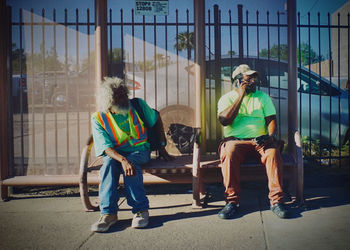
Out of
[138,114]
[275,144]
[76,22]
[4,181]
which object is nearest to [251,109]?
[275,144]

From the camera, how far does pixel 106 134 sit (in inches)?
135

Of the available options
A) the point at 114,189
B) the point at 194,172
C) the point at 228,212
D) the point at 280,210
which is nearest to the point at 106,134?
the point at 114,189

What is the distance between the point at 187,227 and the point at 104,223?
0.81 m

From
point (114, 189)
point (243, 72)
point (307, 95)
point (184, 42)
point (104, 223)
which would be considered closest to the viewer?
point (104, 223)

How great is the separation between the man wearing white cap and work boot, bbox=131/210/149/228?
30.5 inches

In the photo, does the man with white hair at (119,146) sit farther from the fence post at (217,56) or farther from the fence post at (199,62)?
the fence post at (217,56)

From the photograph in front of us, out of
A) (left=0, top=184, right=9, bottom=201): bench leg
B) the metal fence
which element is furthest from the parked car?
(left=0, top=184, right=9, bottom=201): bench leg

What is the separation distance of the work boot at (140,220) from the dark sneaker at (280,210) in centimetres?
134

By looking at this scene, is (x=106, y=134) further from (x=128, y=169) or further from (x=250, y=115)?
(x=250, y=115)

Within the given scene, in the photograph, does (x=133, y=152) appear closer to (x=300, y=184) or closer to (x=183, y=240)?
(x=183, y=240)

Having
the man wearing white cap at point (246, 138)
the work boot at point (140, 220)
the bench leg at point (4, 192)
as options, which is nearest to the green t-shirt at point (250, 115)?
the man wearing white cap at point (246, 138)

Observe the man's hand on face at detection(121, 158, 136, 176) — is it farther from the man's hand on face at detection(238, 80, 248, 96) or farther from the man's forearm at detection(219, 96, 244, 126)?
the man's hand on face at detection(238, 80, 248, 96)

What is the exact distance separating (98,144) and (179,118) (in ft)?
6.51

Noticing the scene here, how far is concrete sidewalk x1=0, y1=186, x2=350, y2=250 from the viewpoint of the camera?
8.97 ft
